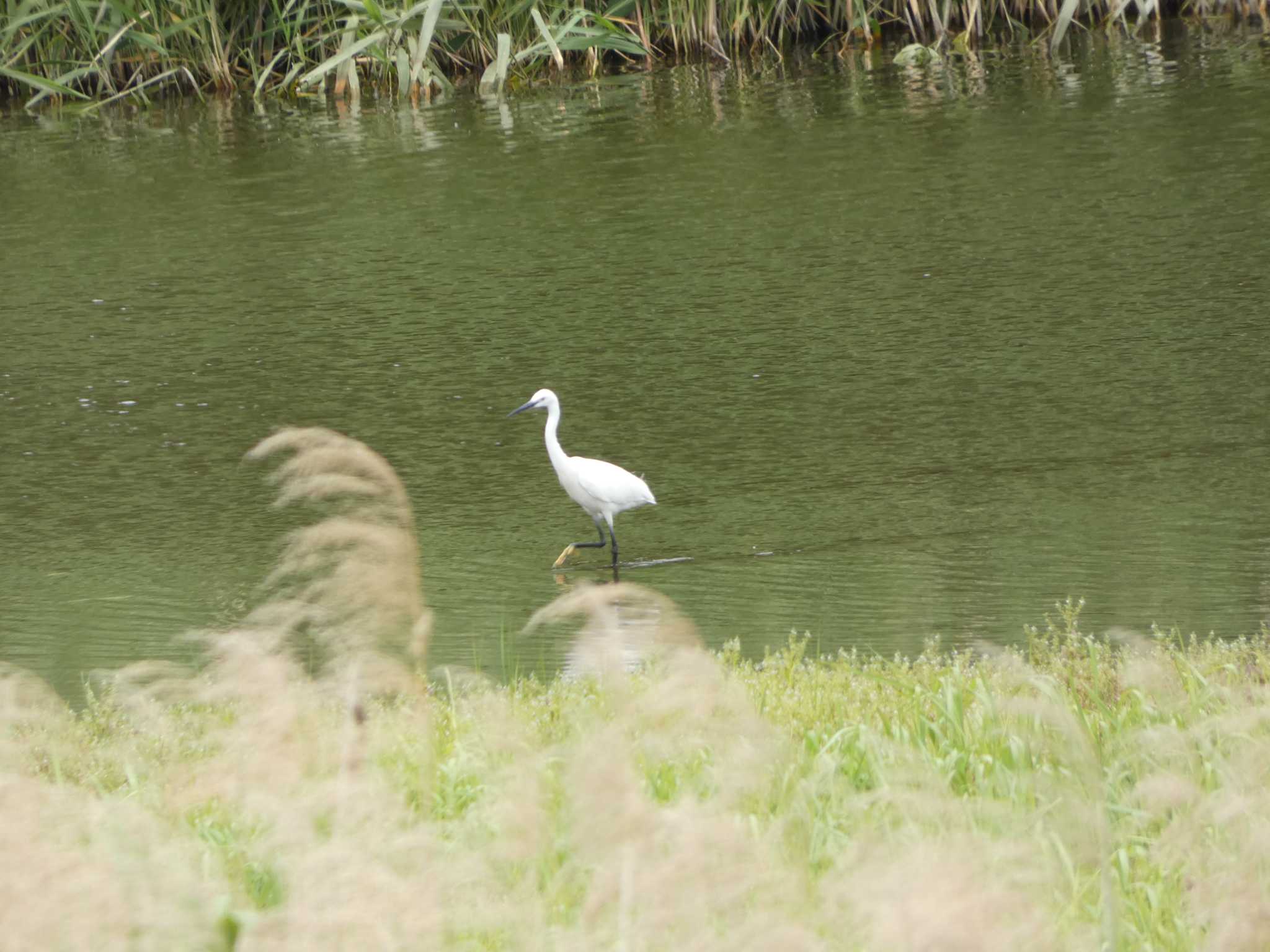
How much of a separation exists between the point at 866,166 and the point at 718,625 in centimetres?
900

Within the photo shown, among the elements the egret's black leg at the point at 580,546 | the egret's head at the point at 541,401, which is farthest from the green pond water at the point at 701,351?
the egret's head at the point at 541,401

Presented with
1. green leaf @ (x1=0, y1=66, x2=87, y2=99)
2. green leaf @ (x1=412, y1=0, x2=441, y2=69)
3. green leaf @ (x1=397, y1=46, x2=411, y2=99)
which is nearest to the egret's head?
green leaf @ (x1=412, y1=0, x2=441, y2=69)

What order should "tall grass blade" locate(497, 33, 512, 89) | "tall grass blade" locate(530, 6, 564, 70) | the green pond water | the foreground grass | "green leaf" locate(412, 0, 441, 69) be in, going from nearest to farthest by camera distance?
the foreground grass
the green pond water
"green leaf" locate(412, 0, 441, 69)
"tall grass blade" locate(530, 6, 564, 70)
"tall grass blade" locate(497, 33, 512, 89)

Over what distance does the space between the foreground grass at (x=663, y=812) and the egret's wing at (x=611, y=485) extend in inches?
90.2

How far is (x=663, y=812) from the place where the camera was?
2.43 meters

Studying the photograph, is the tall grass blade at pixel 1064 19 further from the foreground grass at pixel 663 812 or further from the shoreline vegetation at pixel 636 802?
the foreground grass at pixel 663 812

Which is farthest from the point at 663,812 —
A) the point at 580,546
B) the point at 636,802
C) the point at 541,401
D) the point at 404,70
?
the point at 404,70

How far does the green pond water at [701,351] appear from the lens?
21.9ft

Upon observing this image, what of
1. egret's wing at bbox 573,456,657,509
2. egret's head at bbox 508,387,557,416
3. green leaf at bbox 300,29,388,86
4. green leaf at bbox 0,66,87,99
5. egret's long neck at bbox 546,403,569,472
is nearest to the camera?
egret's wing at bbox 573,456,657,509

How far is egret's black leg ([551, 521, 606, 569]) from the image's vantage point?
7184 millimetres

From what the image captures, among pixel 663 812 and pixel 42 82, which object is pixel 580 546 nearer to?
pixel 663 812

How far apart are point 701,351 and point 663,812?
312 inches

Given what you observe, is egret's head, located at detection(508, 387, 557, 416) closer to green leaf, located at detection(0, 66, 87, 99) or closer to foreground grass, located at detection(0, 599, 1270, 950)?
foreground grass, located at detection(0, 599, 1270, 950)

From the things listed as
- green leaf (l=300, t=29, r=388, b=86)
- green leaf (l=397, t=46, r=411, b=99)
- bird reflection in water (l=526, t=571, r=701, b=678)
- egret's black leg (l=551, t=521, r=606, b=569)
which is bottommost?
egret's black leg (l=551, t=521, r=606, b=569)
